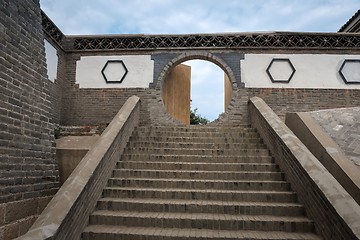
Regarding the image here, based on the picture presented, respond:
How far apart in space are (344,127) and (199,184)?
302 cm

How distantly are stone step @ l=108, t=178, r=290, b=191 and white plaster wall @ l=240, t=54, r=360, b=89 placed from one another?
4.90 metres

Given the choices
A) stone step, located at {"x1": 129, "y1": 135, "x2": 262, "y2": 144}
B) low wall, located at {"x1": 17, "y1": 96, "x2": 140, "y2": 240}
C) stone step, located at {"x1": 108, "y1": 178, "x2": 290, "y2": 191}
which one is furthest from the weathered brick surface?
low wall, located at {"x1": 17, "y1": 96, "x2": 140, "y2": 240}

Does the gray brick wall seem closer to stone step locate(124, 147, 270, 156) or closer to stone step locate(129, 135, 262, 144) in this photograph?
stone step locate(124, 147, 270, 156)

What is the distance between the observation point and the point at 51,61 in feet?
27.0

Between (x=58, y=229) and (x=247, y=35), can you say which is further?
(x=247, y=35)

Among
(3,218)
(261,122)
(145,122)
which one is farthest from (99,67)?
(3,218)

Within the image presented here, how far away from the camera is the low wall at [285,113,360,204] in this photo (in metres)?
3.57

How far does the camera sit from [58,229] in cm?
268

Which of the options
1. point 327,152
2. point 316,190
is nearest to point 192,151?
point 327,152

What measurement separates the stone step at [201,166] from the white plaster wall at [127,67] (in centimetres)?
419

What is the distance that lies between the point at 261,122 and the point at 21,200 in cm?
476

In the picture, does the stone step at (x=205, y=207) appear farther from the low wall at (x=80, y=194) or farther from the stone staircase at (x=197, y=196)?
the low wall at (x=80, y=194)

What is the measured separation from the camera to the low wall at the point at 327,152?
140 inches

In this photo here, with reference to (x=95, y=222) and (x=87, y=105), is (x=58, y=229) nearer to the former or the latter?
(x=95, y=222)
